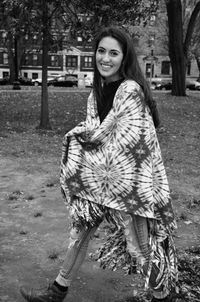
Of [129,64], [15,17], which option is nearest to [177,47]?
[15,17]

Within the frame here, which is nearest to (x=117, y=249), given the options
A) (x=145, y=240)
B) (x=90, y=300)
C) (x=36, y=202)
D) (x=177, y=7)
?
(x=145, y=240)

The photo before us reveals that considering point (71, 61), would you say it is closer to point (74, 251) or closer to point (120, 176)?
point (74, 251)

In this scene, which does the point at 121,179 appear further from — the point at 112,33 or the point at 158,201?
the point at 112,33

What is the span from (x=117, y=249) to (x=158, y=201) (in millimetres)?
459

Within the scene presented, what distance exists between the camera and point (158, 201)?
A: 282cm

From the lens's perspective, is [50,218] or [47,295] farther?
[50,218]

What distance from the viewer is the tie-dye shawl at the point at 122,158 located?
8.71 ft

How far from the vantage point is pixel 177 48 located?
19.2 m

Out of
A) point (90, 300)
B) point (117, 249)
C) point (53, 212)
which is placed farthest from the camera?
point (53, 212)

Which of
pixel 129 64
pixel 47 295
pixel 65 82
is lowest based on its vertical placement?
pixel 65 82

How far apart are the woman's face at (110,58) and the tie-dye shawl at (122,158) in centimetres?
14

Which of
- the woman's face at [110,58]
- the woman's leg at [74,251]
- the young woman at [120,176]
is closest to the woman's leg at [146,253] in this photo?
the young woman at [120,176]

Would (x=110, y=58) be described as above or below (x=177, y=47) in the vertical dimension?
below

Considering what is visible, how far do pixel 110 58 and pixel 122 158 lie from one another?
628mm
